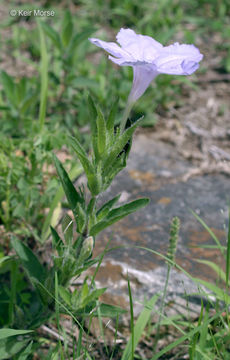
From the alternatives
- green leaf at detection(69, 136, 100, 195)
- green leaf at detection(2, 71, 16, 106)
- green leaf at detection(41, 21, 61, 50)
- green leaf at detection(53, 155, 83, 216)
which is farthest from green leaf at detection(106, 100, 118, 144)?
green leaf at detection(41, 21, 61, 50)

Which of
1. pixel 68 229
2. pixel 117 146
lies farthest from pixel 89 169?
pixel 68 229

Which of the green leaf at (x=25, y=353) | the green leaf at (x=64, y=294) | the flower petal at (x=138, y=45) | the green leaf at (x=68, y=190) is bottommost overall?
the green leaf at (x=25, y=353)

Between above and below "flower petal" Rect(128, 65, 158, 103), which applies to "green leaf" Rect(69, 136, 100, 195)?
below

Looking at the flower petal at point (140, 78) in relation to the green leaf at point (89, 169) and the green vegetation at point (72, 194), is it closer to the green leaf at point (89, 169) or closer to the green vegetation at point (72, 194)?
the green vegetation at point (72, 194)

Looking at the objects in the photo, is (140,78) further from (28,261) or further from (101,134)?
(28,261)

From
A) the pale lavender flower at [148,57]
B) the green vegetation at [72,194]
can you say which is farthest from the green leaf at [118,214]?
the pale lavender flower at [148,57]

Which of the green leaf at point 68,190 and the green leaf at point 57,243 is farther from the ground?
the green leaf at point 68,190

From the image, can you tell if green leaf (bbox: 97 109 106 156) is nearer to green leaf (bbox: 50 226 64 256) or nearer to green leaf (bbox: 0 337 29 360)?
green leaf (bbox: 50 226 64 256)
